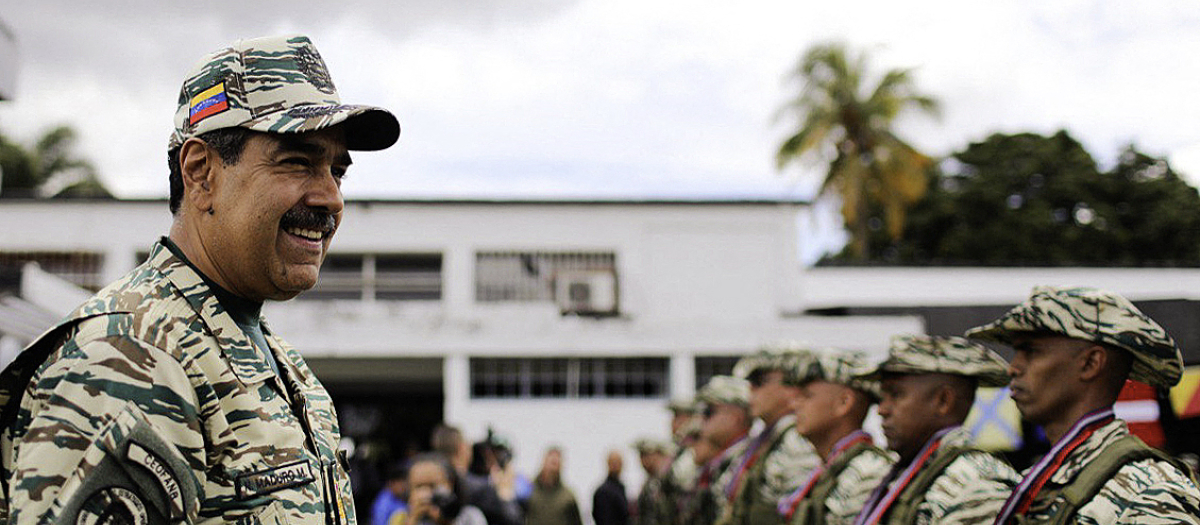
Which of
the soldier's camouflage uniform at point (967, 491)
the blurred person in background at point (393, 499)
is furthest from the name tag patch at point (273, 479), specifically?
the blurred person in background at point (393, 499)

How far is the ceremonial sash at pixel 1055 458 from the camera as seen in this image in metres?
3.54

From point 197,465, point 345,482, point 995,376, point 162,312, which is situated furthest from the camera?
point 995,376

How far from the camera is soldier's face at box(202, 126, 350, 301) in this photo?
6.51ft

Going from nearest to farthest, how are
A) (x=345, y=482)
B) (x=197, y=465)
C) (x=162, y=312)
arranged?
(x=197, y=465) → (x=162, y=312) → (x=345, y=482)

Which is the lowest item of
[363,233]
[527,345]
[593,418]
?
[593,418]

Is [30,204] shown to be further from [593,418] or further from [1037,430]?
[1037,430]

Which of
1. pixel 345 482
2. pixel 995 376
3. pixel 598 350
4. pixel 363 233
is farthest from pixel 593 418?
pixel 345 482

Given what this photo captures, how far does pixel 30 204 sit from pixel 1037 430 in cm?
2244

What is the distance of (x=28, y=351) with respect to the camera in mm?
1803

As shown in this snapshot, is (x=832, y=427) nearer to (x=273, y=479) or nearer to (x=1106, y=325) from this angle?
(x=1106, y=325)

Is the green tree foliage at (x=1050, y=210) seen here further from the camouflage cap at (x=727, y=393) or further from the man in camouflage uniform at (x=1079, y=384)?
the man in camouflage uniform at (x=1079, y=384)

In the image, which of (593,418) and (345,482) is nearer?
(345,482)

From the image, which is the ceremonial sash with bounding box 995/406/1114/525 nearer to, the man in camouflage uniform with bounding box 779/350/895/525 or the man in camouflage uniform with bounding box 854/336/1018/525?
the man in camouflage uniform with bounding box 854/336/1018/525

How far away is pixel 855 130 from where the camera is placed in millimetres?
34000
